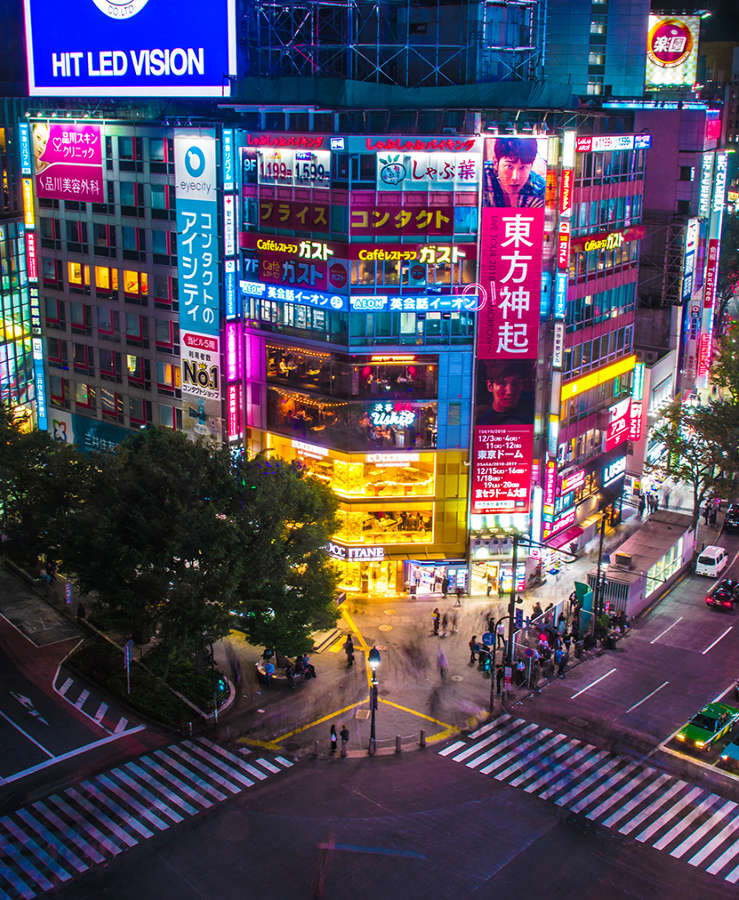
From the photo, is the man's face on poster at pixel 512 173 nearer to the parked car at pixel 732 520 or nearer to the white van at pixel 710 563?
the white van at pixel 710 563

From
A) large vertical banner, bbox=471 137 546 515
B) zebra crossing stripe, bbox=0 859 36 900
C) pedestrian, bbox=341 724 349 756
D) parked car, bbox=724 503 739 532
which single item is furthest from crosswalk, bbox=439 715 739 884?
parked car, bbox=724 503 739 532

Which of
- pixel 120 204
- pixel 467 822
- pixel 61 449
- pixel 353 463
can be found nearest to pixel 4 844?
pixel 467 822

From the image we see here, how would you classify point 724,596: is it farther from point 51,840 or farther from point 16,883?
point 16,883

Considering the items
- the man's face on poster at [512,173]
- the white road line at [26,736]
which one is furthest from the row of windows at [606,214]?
the white road line at [26,736]

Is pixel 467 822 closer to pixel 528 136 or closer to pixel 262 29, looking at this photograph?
pixel 528 136

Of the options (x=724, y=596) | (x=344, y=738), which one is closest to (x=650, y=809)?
(x=344, y=738)
